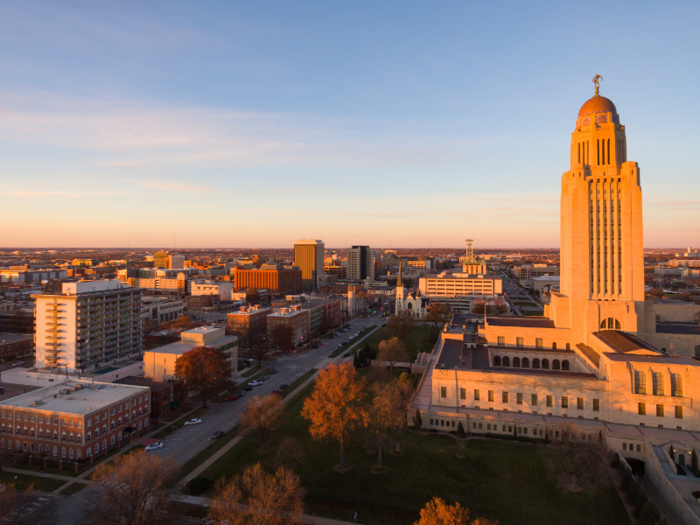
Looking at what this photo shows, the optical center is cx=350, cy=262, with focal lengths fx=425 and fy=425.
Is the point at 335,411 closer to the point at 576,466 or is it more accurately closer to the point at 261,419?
the point at 261,419

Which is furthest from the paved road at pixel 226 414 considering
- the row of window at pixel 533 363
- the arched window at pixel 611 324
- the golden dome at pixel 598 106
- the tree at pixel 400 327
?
the golden dome at pixel 598 106

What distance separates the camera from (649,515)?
112 ft

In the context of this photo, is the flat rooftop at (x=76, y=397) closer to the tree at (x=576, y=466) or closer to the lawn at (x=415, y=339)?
the tree at (x=576, y=466)

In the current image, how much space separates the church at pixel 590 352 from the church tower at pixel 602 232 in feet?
0.54

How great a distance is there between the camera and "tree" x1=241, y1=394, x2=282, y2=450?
50.6 metres

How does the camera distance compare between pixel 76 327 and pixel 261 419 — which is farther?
pixel 76 327

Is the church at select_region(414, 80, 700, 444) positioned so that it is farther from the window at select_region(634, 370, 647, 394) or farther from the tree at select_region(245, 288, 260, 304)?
the tree at select_region(245, 288, 260, 304)

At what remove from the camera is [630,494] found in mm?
39594

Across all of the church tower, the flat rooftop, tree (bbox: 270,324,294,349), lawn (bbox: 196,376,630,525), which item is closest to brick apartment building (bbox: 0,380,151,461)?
the flat rooftop

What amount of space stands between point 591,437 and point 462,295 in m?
138

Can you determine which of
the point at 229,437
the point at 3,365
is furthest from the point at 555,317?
the point at 3,365

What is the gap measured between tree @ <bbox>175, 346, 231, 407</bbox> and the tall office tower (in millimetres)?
26881

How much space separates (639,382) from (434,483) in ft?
97.9

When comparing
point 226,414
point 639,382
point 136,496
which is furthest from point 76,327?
point 639,382
